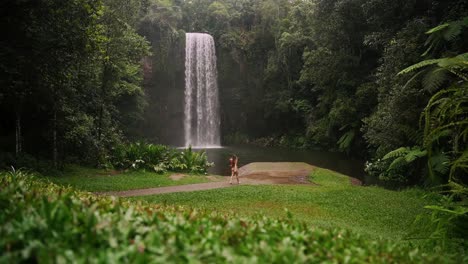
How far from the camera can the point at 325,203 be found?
459 inches

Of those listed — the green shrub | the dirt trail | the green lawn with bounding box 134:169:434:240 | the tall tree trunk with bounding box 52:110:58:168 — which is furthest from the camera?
the green shrub

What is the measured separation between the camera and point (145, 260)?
8.84ft

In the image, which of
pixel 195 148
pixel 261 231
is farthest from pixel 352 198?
pixel 195 148

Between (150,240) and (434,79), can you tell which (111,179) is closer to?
(434,79)

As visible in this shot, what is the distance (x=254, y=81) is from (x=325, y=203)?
28.0 m

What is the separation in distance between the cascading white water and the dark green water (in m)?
6.20

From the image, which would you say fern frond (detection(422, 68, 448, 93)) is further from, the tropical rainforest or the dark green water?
the dark green water

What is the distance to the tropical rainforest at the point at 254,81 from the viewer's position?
10.6 m

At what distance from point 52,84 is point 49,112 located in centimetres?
243

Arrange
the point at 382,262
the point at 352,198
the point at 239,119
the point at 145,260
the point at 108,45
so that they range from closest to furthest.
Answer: the point at 145,260
the point at 382,262
the point at 352,198
the point at 108,45
the point at 239,119

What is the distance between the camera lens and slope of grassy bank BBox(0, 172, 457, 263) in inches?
107

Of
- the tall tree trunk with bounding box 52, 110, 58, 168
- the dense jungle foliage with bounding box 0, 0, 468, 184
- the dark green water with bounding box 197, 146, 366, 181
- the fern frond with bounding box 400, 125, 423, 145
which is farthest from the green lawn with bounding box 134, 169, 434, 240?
the dark green water with bounding box 197, 146, 366, 181

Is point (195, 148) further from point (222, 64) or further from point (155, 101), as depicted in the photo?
point (222, 64)

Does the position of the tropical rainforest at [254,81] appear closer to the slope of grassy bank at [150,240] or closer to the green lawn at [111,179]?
the green lawn at [111,179]
